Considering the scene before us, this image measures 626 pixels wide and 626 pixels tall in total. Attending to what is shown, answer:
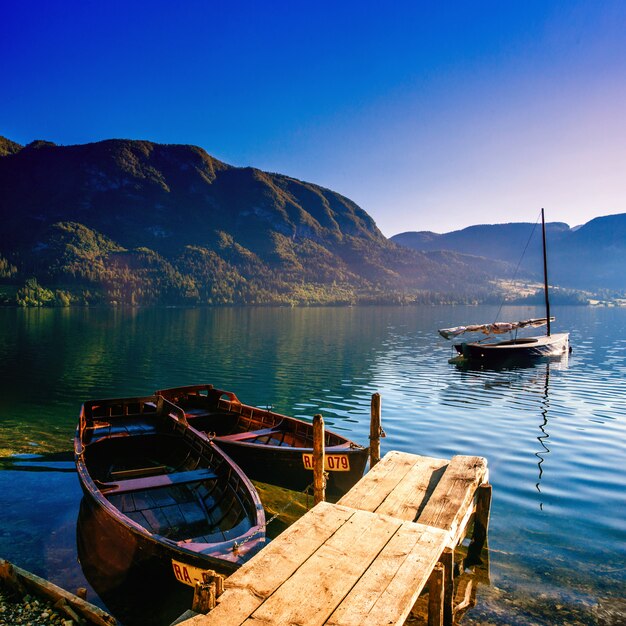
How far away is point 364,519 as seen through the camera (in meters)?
7.52

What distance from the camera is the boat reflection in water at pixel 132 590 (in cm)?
935

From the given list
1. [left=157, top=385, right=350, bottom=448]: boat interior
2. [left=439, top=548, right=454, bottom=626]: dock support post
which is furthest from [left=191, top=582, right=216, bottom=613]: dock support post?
[left=157, top=385, right=350, bottom=448]: boat interior

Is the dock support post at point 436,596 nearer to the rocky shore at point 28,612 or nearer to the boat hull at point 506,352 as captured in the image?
the rocky shore at point 28,612

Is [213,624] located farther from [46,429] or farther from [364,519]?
[46,429]

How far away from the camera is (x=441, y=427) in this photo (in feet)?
80.6

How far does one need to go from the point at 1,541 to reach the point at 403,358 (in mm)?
46136

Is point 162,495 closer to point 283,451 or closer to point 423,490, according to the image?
point 283,451

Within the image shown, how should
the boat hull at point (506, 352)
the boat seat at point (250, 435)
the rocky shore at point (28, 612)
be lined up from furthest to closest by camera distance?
the boat hull at point (506, 352) → the boat seat at point (250, 435) → the rocky shore at point (28, 612)

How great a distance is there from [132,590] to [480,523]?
840 cm

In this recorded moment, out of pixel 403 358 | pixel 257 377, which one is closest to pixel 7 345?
pixel 257 377

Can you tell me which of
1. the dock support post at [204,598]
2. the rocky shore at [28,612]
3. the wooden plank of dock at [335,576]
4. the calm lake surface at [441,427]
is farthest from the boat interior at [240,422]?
the dock support post at [204,598]

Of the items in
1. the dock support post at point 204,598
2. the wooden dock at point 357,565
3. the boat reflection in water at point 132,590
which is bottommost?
the boat reflection in water at point 132,590

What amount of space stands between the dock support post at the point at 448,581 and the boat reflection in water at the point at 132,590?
17.5ft

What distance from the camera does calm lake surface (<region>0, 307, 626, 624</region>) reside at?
36.5ft
